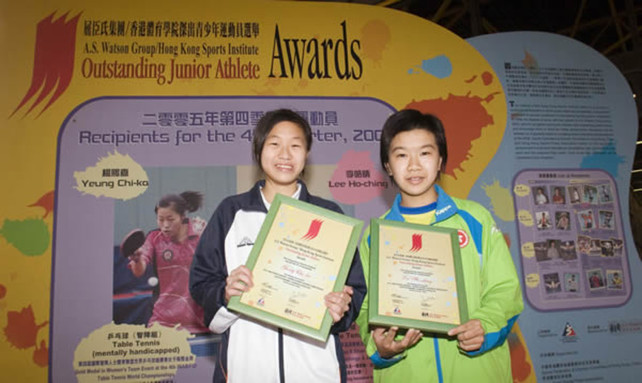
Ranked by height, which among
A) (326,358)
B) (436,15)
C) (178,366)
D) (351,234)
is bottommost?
(178,366)

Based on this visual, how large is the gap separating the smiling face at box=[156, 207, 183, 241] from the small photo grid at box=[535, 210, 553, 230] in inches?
106

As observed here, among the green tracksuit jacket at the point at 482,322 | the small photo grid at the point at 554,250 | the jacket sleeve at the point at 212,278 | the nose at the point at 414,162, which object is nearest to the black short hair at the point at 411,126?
the nose at the point at 414,162

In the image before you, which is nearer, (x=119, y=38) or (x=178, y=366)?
(x=178, y=366)

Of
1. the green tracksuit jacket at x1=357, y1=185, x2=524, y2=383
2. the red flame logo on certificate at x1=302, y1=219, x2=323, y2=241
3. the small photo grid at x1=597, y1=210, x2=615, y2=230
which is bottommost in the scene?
the green tracksuit jacket at x1=357, y1=185, x2=524, y2=383

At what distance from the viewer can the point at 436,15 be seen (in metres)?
6.14

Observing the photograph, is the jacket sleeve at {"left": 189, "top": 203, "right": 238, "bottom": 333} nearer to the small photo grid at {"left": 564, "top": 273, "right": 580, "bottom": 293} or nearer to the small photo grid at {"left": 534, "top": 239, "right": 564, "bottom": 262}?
the small photo grid at {"left": 534, "top": 239, "right": 564, "bottom": 262}

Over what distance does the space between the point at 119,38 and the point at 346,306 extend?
8.96 feet

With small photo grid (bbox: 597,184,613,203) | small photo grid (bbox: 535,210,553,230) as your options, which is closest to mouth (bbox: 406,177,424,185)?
small photo grid (bbox: 535,210,553,230)

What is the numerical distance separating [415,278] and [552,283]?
215cm

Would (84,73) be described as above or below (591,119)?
above

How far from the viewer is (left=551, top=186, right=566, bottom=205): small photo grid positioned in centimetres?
329

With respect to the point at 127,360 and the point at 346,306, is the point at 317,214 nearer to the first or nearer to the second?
the point at 346,306

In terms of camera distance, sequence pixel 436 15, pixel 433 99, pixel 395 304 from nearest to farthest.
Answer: pixel 395 304
pixel 433 99
pixel 436 15

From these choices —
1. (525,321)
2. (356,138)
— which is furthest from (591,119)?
(356,138)
